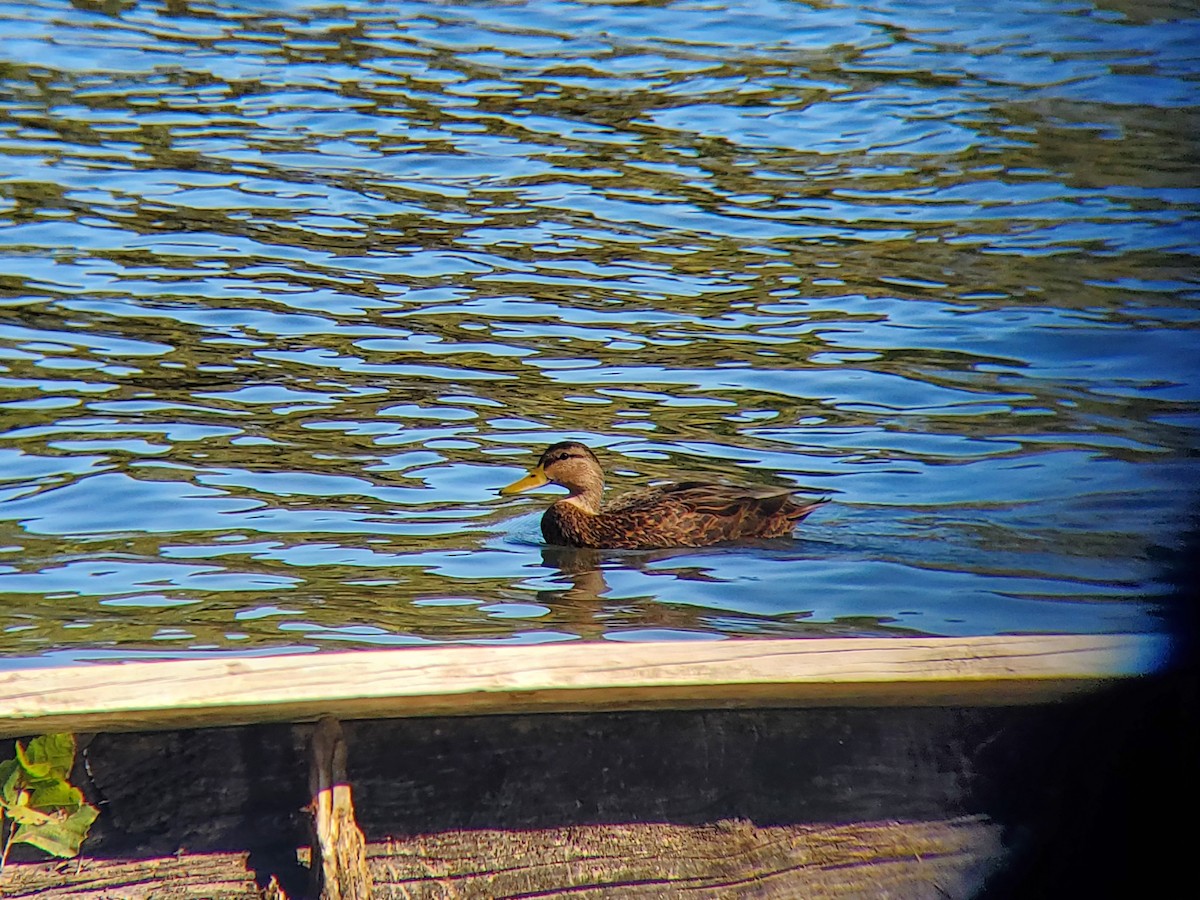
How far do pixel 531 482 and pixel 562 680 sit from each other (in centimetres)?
411

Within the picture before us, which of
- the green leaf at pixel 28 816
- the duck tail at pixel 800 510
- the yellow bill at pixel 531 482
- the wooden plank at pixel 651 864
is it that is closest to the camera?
the green leaf at pixel 28 816

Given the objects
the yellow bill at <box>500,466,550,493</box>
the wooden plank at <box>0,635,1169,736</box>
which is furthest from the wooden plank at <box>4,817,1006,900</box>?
the yellow bill at <box>500,466,550,493</box>

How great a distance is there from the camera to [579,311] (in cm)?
1107

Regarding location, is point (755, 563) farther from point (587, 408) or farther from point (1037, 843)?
point (1037, 843)

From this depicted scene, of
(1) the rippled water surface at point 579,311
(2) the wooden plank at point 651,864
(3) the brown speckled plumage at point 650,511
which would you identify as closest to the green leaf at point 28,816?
(2) the wooden plank at point 651,864

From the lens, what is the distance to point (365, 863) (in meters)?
4.21

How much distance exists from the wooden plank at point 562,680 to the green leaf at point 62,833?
221mm

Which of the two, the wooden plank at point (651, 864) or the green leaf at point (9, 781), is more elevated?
the green leaf at point (9, 781)

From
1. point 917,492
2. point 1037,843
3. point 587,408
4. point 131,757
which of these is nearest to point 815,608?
point 917,492

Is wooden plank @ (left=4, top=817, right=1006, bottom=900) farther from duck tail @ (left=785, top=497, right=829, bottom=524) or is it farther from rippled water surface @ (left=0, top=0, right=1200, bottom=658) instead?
duck tail @ (left=785, top=497, right=829, bottom=524)

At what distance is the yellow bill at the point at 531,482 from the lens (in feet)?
26.9

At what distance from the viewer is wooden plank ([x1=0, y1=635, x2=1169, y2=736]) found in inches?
160

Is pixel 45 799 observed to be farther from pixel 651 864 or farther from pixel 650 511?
pixel 650 511

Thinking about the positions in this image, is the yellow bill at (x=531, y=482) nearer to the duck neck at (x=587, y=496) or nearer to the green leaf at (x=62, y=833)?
the duck neck at (x=587, y=496)
